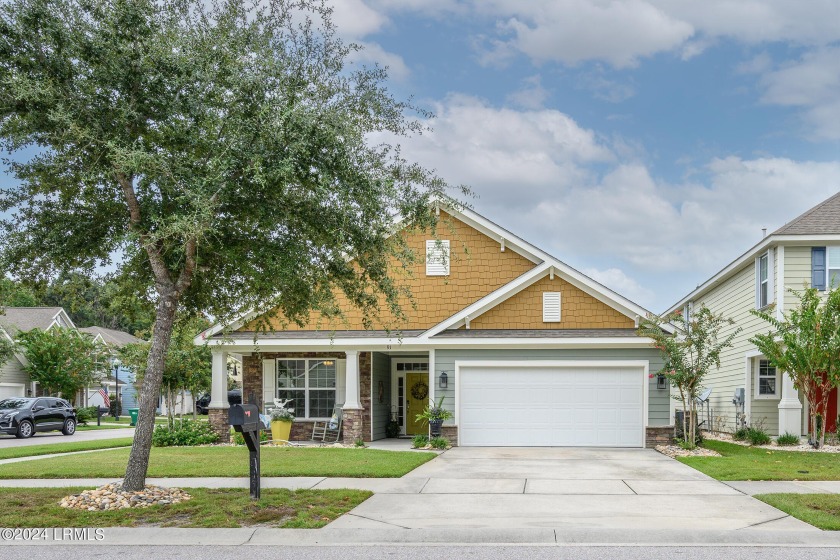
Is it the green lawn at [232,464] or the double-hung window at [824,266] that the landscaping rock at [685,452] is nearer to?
the green lawn at [232,464]

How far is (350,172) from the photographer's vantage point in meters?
10.7

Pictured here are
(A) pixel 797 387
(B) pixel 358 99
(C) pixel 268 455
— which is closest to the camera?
(B) pixel 358 99

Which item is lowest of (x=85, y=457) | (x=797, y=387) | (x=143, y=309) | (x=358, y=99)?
(x=85, y=457)

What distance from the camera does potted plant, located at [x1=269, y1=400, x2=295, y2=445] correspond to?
21.0 metres

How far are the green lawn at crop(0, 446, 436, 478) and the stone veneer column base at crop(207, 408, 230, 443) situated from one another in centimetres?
204

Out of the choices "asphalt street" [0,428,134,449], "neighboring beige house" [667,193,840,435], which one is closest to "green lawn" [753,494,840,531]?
"neighboring beige house" [667,193,840,435]

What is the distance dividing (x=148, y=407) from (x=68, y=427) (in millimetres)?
20591

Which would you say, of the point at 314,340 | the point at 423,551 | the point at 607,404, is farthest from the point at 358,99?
the point at 607,404

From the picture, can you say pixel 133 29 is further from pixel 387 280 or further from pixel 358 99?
pixel 387 280

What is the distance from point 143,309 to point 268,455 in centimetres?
496

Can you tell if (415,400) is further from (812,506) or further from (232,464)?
(812,506)

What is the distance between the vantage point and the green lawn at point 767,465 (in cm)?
1370

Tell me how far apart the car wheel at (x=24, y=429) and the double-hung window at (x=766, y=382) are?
23289 millimetres

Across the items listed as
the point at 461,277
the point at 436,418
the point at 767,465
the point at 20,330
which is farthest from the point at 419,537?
the point at 20,330
